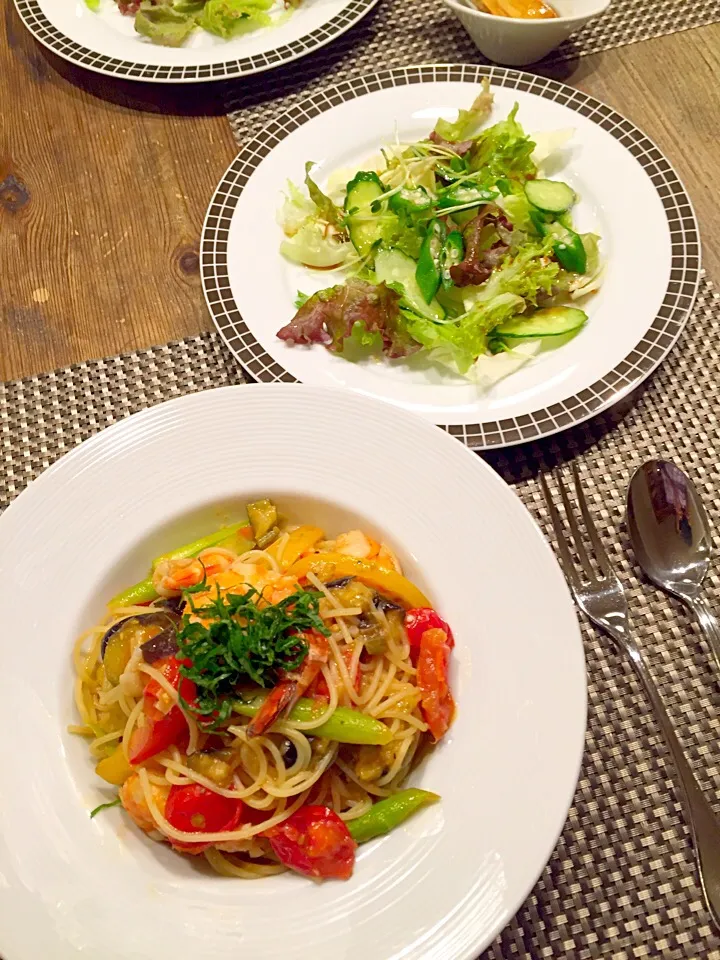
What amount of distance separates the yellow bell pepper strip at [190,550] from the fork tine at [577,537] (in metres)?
0.85

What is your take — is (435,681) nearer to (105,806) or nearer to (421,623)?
(421,623)

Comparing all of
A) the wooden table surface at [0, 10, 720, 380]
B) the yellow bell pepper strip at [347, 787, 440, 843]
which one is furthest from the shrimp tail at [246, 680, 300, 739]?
the wooden table surface at [0, 10, 720, 380]

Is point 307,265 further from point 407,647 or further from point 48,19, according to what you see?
point 48,19

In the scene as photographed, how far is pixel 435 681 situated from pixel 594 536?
25.9 inches

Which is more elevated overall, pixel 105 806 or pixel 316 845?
pixel 316 845

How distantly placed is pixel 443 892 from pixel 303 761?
0.37 meters

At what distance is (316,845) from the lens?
4.95ft

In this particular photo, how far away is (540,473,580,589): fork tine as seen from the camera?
2012 mm

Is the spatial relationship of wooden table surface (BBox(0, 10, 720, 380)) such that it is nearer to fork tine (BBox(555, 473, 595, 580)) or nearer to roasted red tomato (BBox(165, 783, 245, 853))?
fork tine (BBox(555, 473, 595, 580))

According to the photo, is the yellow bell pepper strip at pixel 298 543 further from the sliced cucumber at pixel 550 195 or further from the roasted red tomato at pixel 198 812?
the sliced cucumber at pixel 550 195

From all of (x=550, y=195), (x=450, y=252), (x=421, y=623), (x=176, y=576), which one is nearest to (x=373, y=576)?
(x=421, y=623)

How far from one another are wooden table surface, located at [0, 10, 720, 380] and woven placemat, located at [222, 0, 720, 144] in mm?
80

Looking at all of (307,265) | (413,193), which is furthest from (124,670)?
(413,193)

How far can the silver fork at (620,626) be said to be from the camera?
5.34ft
